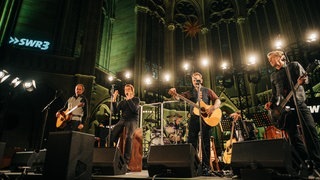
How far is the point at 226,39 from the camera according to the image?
18266 mm

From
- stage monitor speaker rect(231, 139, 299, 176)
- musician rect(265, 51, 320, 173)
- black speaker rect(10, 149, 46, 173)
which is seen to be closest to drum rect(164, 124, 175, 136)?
black speaker rect(10, 149, 46, 173)

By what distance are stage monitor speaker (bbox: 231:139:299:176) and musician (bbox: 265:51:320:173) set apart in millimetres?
631

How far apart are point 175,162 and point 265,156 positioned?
1212 millimetres

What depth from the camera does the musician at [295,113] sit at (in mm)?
3219

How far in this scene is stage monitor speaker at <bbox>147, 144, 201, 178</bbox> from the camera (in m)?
3.17

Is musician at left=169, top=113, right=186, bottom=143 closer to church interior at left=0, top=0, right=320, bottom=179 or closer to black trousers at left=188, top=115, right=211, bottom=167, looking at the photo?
church interior at left=0, top=0, right=320, bottom=179

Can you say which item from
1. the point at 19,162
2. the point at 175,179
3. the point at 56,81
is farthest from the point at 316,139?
the point at 56,81

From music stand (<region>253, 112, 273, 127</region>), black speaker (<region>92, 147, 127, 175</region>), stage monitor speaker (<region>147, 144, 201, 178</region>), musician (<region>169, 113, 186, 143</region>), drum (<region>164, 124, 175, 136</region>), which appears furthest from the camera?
drum (<region>164, 124, 175, 136</region>)

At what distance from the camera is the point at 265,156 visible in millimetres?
2773

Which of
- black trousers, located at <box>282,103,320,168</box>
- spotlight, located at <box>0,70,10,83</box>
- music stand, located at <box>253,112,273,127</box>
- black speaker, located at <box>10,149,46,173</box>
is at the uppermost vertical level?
spotlight, located at <box>0,70,10,83</box>

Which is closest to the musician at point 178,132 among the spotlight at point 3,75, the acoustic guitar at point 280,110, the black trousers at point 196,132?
the black trousers at point 196,132

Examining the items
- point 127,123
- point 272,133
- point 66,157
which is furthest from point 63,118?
point 272,133

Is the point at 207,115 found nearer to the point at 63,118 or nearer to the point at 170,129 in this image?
the point at 63,118

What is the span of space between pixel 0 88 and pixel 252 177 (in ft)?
35.3
